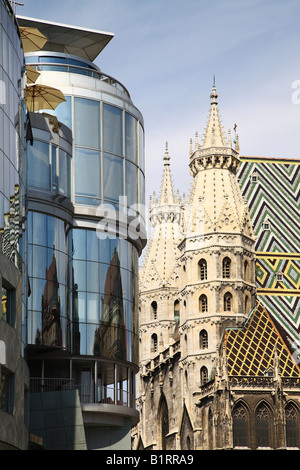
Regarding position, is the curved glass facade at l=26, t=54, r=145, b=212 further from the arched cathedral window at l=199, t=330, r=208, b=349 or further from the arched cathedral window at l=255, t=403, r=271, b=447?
the arched cathedral window at l=199, t=330, r=208, b=349

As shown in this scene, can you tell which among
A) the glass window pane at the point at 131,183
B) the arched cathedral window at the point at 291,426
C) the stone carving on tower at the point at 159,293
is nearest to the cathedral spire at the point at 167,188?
the stone carving on tower at the point at 159,293

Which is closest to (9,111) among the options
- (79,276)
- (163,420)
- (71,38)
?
(79,276)

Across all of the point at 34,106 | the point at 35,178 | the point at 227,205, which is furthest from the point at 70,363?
the point at 227,205

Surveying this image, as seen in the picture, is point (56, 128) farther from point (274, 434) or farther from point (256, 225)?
point (256, 225)

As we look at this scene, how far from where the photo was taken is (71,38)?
5944 cm

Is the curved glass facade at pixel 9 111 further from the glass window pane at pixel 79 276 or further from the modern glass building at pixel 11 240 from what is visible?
the glass window pane at pixel 79 276

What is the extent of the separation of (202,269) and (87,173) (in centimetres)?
3512

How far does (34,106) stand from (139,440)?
57.8 m

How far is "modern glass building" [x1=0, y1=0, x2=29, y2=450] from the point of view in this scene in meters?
38.7

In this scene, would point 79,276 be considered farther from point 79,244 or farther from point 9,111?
point 9,111

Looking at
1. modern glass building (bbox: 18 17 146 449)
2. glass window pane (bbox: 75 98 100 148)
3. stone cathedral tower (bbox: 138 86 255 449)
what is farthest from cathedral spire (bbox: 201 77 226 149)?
glass window pane (bbox: 75 98 100 148)

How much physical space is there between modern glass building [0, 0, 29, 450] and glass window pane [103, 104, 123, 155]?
1035 centimetres

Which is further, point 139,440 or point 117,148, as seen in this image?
point 139,440

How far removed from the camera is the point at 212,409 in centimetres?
7881
